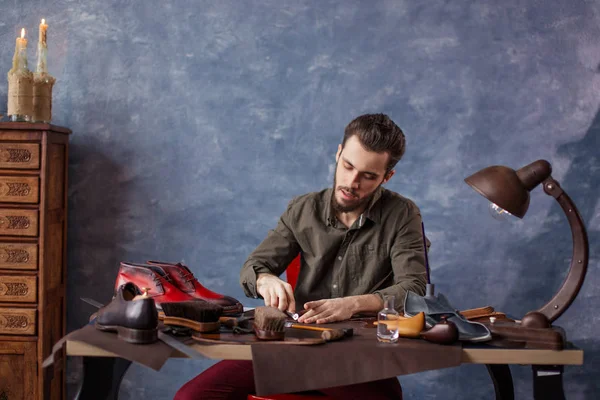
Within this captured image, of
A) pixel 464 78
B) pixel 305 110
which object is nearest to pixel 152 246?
pixel 305 110

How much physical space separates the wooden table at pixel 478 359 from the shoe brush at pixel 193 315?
0.42 feet

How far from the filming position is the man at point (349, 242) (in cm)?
263

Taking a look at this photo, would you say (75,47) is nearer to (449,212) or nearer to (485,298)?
(449,212)

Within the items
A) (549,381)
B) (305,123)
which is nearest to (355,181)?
(549,381)

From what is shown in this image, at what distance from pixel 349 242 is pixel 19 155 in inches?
76.3

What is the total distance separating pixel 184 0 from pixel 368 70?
1.18 meters

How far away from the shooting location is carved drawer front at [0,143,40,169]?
12.2 feet

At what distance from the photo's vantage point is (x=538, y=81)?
409 cm

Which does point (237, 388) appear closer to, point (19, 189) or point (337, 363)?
point (337, 363)

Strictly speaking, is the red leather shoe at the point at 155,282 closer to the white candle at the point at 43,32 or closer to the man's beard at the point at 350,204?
the man's beard at the point at 350,204

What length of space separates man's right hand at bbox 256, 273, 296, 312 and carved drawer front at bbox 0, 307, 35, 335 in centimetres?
170

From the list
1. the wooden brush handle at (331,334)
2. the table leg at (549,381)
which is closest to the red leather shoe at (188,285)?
the wooden brush handle at (331,334)

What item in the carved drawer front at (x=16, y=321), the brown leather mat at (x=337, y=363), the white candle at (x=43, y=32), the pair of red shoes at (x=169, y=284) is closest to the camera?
the brown leather mat at (x=337, y=363)

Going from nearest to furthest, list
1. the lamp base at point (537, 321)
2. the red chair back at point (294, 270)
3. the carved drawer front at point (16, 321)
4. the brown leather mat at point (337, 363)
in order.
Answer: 1. the brown leather mat at point (337, 363)
2. the lamp base at point (537, 321)
3. the red chair back at point (294, 270)
4. the carved drawer front at point (16, 321)
